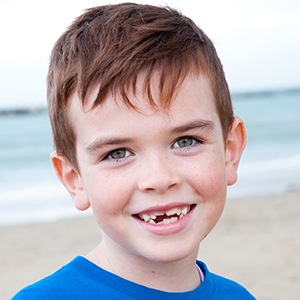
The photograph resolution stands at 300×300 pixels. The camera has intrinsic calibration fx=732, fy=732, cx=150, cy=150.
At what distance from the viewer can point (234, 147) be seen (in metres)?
2.45

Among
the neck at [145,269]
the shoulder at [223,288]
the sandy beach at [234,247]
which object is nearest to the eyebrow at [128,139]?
the neck at [145,269]

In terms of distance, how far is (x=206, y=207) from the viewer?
213 centimetres

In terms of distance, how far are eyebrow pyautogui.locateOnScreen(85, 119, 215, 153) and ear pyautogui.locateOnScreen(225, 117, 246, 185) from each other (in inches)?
10.8

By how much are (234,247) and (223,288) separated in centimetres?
625

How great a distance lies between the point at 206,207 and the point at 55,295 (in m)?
0.51

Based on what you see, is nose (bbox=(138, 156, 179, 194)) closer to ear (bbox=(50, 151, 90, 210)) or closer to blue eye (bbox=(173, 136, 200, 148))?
blue eye (bbox=(173, 136, 200, 148))

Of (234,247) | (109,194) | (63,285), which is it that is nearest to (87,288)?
(63,285)

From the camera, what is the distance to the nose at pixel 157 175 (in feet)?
6.56

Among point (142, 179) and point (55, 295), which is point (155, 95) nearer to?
point (142, 179)

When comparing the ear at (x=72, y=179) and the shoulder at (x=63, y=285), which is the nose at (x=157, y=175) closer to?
the ear at (x=72, y=179)

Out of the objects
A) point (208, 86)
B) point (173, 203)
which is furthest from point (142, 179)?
point (208, 86)

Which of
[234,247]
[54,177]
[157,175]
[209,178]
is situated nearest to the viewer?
[157,175]

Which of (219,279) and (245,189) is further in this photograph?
(245,189)

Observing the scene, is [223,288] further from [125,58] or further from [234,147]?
[125,58]
